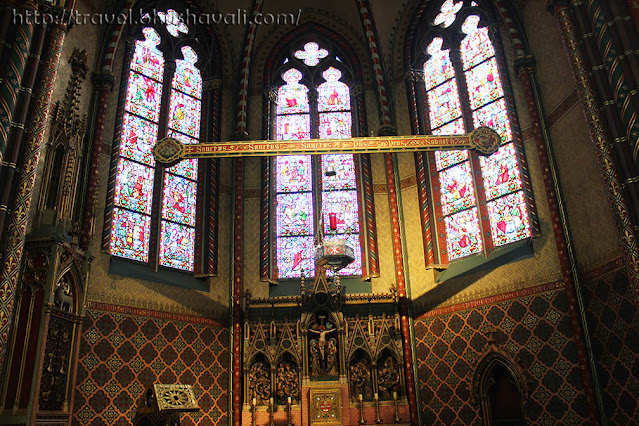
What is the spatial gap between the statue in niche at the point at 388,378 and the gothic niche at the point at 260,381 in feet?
8.25

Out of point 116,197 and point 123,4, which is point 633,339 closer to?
point 116,197

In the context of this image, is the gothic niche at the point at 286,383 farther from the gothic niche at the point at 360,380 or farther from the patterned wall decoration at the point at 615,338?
the patterned wall decoration at the point at 615,338

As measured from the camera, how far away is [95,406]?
11445 mm

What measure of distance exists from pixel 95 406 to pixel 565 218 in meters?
10.0

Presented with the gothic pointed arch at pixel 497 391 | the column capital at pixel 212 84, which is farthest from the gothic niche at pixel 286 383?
the column capital at pixel 212 84

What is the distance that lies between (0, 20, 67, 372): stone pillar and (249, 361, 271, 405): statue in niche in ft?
18.8

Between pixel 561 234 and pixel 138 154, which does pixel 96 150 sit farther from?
pixel 561 234

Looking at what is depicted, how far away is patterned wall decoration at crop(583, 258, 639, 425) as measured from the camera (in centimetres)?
Result: 1010

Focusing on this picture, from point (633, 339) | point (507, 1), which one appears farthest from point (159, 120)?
point (633, 339)

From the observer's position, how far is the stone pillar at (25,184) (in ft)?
28.7

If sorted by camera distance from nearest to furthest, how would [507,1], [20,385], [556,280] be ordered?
[20,385] → [556,280] → [507,1]

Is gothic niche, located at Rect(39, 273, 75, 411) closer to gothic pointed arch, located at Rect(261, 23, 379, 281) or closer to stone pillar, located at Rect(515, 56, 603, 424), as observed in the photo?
gothic pointed arch, located at Rect(261, 23, 379, 281)

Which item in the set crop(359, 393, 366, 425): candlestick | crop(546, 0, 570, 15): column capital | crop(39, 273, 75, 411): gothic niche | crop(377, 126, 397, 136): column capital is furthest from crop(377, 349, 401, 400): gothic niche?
crop(546, 0, 570, 15): column capital

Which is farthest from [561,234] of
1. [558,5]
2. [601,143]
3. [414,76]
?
[414,76]
